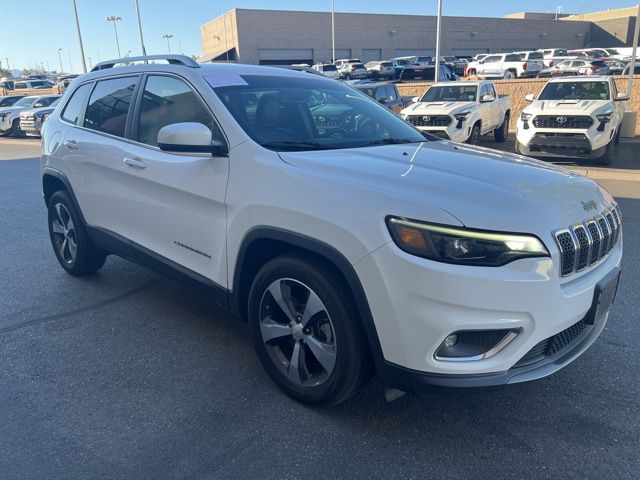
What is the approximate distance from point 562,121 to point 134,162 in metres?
9.43

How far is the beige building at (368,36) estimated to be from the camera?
57.2 metres

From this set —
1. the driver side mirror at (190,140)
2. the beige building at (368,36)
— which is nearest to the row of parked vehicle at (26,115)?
the driver side mirror at (190,140)

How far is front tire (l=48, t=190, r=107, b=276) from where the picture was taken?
15.5 feet

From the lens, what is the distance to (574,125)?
418 inches

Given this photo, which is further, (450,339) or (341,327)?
(341,327)

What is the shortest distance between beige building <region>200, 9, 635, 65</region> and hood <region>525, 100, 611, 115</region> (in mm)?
46514

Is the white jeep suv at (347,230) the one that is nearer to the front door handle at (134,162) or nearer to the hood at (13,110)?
the front door handle at (134,162)

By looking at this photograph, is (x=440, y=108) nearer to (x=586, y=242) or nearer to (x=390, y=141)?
(x=390, y=141)

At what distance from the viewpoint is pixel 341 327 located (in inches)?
101

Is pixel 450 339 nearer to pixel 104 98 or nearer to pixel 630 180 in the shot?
pixel 104 98

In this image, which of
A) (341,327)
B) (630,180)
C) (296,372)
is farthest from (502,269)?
(630,180)

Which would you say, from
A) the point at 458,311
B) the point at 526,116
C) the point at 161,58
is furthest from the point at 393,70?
the point at 458,311

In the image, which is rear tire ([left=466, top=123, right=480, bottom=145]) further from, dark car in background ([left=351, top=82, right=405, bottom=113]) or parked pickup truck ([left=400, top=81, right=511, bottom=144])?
dark car in background ([left=351, top=82, right=405, bottom=113])

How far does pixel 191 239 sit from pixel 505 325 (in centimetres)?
199
